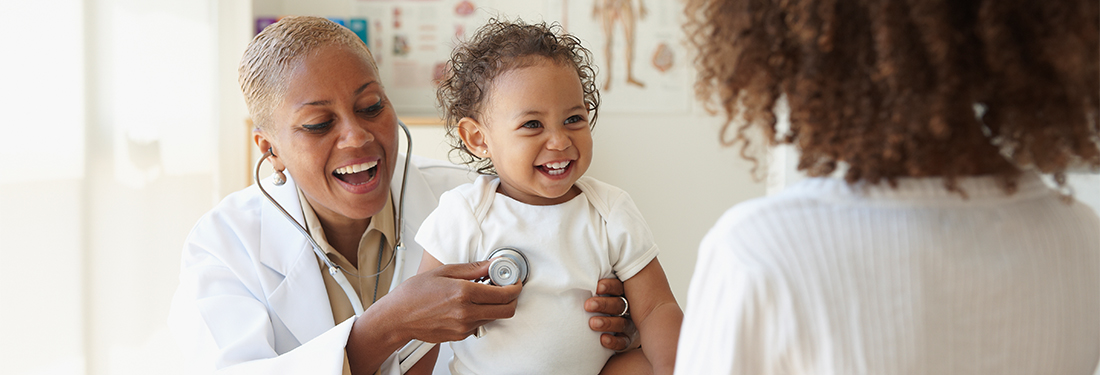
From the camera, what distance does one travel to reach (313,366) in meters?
1.26

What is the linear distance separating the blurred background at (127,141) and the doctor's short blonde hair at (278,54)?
1.99 ft

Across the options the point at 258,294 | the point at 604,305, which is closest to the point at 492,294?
the point at 604,305

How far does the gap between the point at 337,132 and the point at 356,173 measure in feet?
0.34

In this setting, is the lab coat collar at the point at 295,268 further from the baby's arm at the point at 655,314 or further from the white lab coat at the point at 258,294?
the baby's arm at the point at 655,314

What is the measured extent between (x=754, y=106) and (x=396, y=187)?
113 centimetres

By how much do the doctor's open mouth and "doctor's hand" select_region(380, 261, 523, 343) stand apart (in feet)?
1.13

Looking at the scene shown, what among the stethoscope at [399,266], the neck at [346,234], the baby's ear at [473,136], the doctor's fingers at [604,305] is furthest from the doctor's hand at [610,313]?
the neck at [346,234]

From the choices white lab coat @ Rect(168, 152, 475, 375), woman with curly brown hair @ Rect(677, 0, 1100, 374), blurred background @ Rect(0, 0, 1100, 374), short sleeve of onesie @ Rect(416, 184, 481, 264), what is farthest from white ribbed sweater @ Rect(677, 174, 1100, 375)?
white lab coat @ Rect(168, 152, 475, 375)

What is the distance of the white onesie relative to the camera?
3.92 ft

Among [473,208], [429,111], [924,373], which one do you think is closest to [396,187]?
[473,208]

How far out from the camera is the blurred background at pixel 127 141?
5.57ft

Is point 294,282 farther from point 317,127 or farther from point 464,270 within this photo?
point 464,270

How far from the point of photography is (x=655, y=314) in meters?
1.20

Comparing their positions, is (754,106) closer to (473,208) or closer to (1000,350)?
(1000,350)
